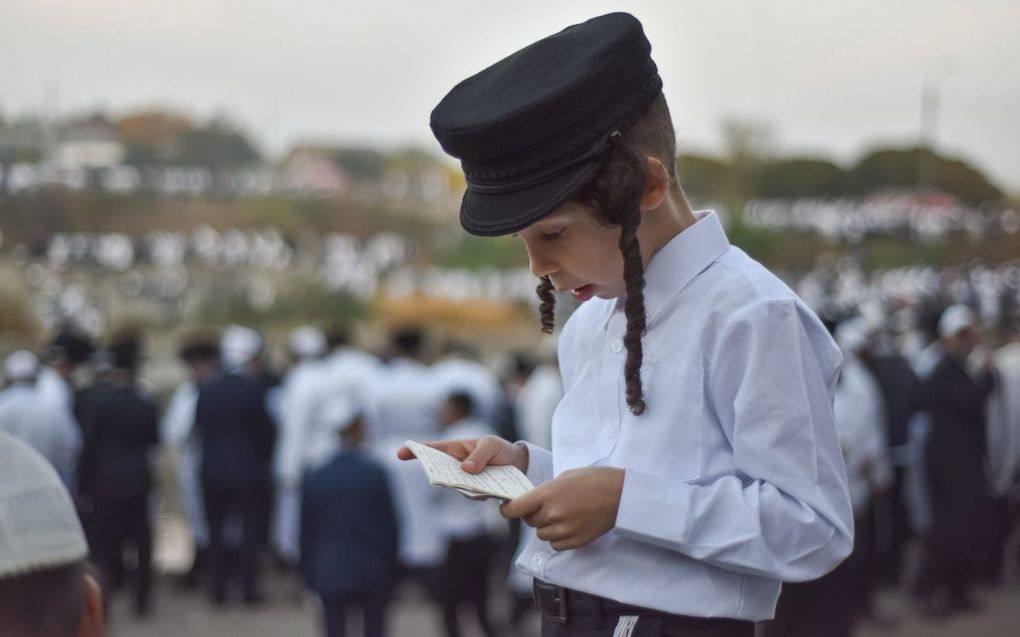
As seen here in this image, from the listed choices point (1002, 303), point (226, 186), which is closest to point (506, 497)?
point (1002, 303)

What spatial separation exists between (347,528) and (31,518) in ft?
16.4

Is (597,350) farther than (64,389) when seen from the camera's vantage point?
No

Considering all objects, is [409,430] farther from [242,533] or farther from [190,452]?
[190,452]

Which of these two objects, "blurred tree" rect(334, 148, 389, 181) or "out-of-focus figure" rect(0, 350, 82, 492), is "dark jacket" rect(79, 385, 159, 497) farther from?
"blurred tree" rect(334, 148, 389, 181)

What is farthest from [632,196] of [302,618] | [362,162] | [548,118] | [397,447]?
[362,162]

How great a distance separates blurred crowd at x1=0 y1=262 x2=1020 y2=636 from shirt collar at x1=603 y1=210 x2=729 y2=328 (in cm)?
445

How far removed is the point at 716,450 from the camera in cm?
184

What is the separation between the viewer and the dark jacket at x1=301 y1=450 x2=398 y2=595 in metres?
6.11

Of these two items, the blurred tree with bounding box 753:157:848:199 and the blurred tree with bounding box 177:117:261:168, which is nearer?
the blurred tree with bounding box 753:157:848:199

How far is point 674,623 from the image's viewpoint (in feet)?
6.05

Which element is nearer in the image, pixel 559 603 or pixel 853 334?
pixel 559 603

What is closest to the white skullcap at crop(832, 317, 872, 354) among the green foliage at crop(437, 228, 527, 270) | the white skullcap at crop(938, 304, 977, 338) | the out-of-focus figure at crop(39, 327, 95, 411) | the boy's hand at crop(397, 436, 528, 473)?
the white skullcap at crop(938, 304, 977, 338)

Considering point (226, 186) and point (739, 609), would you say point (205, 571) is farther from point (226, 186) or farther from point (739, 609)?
point (226, 186)

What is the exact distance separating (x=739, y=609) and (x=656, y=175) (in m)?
0.66
